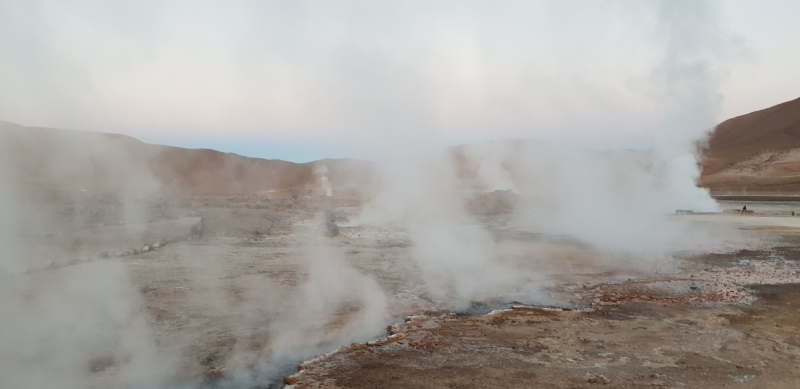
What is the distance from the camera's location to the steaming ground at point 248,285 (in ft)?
21.1

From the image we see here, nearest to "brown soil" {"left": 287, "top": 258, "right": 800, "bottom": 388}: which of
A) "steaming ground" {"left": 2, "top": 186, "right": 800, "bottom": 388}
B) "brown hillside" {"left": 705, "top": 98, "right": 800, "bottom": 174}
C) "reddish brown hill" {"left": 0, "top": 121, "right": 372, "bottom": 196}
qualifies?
"steaming ground" {"left": 2, "top": 186, "right": 800, "bottom": 388}

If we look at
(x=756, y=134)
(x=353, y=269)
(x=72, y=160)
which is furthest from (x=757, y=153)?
(x=72, y=160)

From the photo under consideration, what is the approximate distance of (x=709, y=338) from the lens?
7395 mm

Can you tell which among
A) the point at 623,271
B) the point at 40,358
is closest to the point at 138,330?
the point at 40,358

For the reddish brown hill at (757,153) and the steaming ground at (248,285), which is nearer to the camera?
the steaming ground at (248,285)

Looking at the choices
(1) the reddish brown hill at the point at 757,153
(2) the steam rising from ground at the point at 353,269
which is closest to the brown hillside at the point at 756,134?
(1) the reddish brown hill at the point at 757,153

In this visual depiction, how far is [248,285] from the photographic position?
10797mm

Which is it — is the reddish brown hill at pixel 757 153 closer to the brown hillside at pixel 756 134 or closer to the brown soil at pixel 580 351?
the brown hillside at pixel 756 134

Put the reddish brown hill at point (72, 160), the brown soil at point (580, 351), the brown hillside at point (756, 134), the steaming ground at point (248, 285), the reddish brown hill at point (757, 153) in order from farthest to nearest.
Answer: the brown hillside at point (756, 134) < the reddish brown hill at point (757, 153) < the reddish brown hill at point (72, 160) < the steaming ground at point (248, 285) < the brown soil at point (580, 351)

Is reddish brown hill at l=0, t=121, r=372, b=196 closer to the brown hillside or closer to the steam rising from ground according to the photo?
the steam rising from ground

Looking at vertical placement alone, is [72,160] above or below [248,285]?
above

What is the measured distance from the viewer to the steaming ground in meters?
6.43

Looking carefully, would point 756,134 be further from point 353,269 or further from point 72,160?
point 72,160

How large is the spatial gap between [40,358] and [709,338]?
385 inches
